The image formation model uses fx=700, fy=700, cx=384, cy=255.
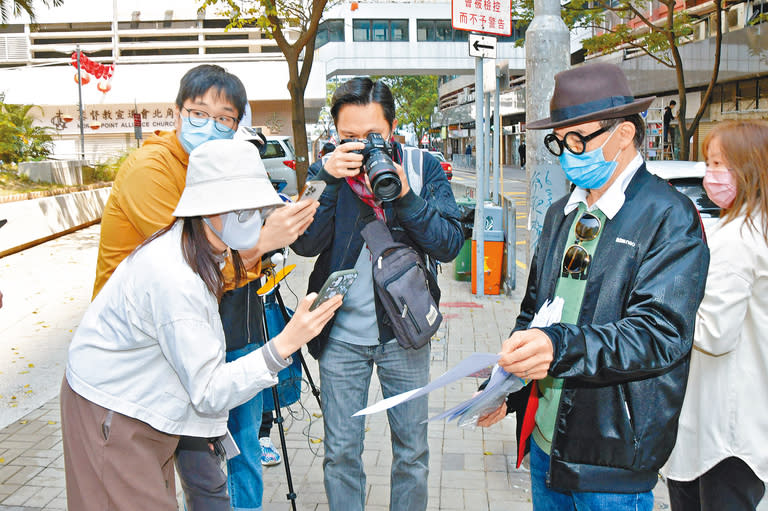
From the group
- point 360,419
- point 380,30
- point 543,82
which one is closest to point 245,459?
point 360,419

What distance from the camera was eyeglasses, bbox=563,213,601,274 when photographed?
2.08 m

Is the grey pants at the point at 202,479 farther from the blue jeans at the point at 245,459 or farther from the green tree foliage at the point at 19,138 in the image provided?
the green tree foliage at the point at 19,138

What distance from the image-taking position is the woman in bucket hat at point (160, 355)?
6.49 feet

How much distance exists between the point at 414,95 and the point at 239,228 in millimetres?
64573

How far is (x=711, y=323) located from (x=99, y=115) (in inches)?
1332

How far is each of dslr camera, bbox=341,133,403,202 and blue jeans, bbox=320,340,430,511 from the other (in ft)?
2.11

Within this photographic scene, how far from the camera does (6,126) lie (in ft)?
59.0

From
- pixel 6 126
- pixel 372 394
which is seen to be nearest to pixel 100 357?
pixel 372 394

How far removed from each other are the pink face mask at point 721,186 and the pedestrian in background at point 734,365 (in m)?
0.03

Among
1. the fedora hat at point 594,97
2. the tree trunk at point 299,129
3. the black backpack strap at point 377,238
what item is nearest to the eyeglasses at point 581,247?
the fedora hat at point 594,97

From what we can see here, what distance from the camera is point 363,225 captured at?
9.27 ft

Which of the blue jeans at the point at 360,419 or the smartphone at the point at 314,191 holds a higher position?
the smartphone at the point at 314,191

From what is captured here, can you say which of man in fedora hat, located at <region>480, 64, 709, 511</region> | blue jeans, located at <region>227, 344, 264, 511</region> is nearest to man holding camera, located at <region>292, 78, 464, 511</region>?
blue jeans, located at <region>227, 344, 264, 511</region>

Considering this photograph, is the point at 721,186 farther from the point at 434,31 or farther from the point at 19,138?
the point at 434,31
